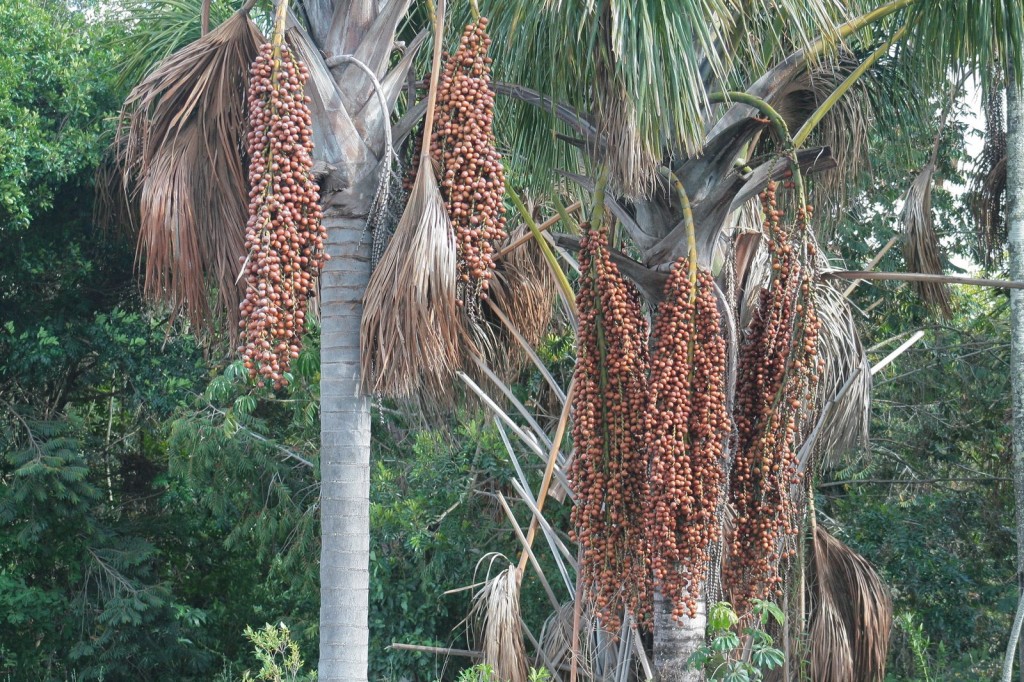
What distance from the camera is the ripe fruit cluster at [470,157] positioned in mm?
4426

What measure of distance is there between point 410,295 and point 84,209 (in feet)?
18.0

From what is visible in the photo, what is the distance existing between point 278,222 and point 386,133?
953mm

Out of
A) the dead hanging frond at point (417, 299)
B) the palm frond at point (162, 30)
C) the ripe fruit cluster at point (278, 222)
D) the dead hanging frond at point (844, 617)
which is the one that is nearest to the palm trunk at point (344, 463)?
the dead hanging frond at point (417, 299)

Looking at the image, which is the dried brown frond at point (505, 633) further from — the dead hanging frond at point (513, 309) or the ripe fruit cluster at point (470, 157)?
A: the ripe fruit cluster at point (470, 157)

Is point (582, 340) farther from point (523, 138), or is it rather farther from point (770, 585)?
A: point (523, 138)

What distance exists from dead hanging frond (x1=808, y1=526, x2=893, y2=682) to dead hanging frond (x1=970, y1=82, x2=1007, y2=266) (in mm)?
3087

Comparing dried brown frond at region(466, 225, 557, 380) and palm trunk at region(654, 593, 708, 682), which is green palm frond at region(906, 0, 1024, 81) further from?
palm trunk at region(654, 593, 708, 682)

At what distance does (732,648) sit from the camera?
4906 millimetres

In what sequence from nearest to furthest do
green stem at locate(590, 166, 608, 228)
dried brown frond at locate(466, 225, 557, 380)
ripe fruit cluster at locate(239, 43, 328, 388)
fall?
ripe fruit cluster at locate(239, 43, 328, 388)
green stem at locate(590, 166, 608, 228)
dried brown frond at locate(466, 225, 557, 380)

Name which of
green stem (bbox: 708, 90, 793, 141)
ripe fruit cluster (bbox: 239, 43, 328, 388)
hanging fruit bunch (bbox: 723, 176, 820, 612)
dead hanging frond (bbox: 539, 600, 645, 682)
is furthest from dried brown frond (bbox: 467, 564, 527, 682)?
green stem (bbox: 708, 90, 793, 141)

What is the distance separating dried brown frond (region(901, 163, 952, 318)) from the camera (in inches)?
282

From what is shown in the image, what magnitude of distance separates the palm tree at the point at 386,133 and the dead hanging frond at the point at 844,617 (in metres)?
1.35

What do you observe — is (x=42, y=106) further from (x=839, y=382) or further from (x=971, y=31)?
(x=971, y=31)

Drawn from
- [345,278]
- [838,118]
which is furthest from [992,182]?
[345,278]
